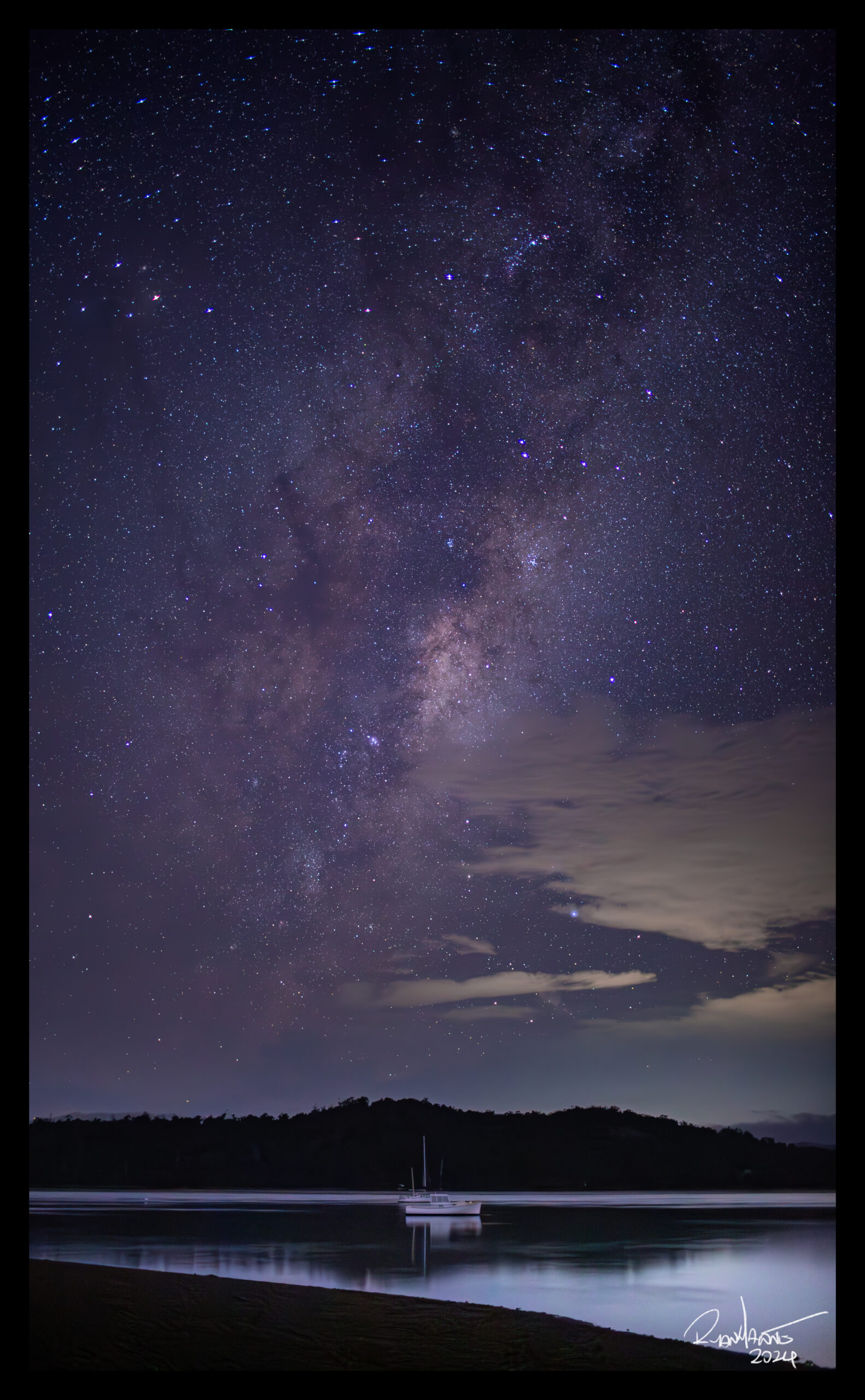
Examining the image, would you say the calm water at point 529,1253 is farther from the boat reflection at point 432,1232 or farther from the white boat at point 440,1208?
the white boat at point 440,1208

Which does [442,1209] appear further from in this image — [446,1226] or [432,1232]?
[432,1232]

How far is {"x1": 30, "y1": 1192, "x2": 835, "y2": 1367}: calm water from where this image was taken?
12.4 meters

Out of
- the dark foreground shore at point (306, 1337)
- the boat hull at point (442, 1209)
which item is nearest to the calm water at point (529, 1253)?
the boat hull at point (442, 1209)

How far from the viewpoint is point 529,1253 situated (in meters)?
17.8

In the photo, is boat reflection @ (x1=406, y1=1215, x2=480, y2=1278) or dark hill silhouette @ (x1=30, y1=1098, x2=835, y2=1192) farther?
dark hill silhouette @ (x1=30, y1=1098, x2=835, y2=1192)
